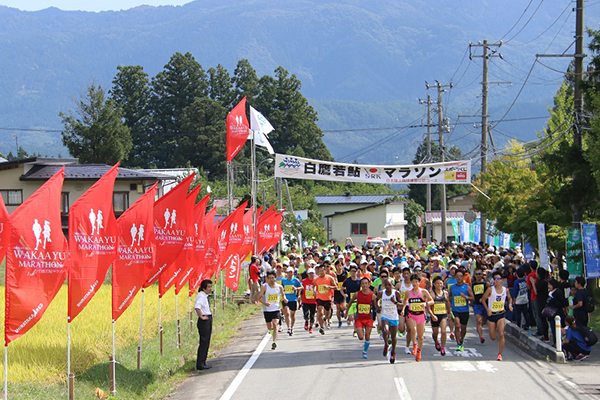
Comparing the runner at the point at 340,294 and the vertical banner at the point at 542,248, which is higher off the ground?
the vertical banner at the point at 542,248

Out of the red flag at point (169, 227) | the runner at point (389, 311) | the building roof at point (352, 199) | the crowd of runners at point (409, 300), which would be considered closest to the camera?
the red flag at point (169, 227)

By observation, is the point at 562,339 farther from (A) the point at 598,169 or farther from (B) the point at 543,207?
(B) the point at 543,207

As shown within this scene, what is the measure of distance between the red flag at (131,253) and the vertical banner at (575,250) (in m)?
10.8

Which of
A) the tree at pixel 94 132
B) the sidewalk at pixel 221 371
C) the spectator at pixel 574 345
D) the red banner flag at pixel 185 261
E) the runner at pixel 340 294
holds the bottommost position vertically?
the sidewalk at pixel 221 371

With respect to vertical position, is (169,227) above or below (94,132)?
below

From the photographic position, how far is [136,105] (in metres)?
86.4

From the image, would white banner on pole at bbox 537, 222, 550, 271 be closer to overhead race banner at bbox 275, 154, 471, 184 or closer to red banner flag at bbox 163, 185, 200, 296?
overhead race banner at bbox 275, 154, 471, 184

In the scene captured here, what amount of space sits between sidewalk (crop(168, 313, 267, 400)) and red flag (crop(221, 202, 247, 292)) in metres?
4.02

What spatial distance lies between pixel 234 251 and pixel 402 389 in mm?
12788

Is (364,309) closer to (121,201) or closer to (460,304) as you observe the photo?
(460,304)

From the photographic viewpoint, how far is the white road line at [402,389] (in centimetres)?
1106

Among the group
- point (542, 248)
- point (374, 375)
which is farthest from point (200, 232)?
point (542, 248)

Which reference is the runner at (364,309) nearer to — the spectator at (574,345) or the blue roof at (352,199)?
the spectator at (574,345)

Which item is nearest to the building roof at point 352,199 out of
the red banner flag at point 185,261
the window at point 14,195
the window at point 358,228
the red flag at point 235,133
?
the window at point 358,228
